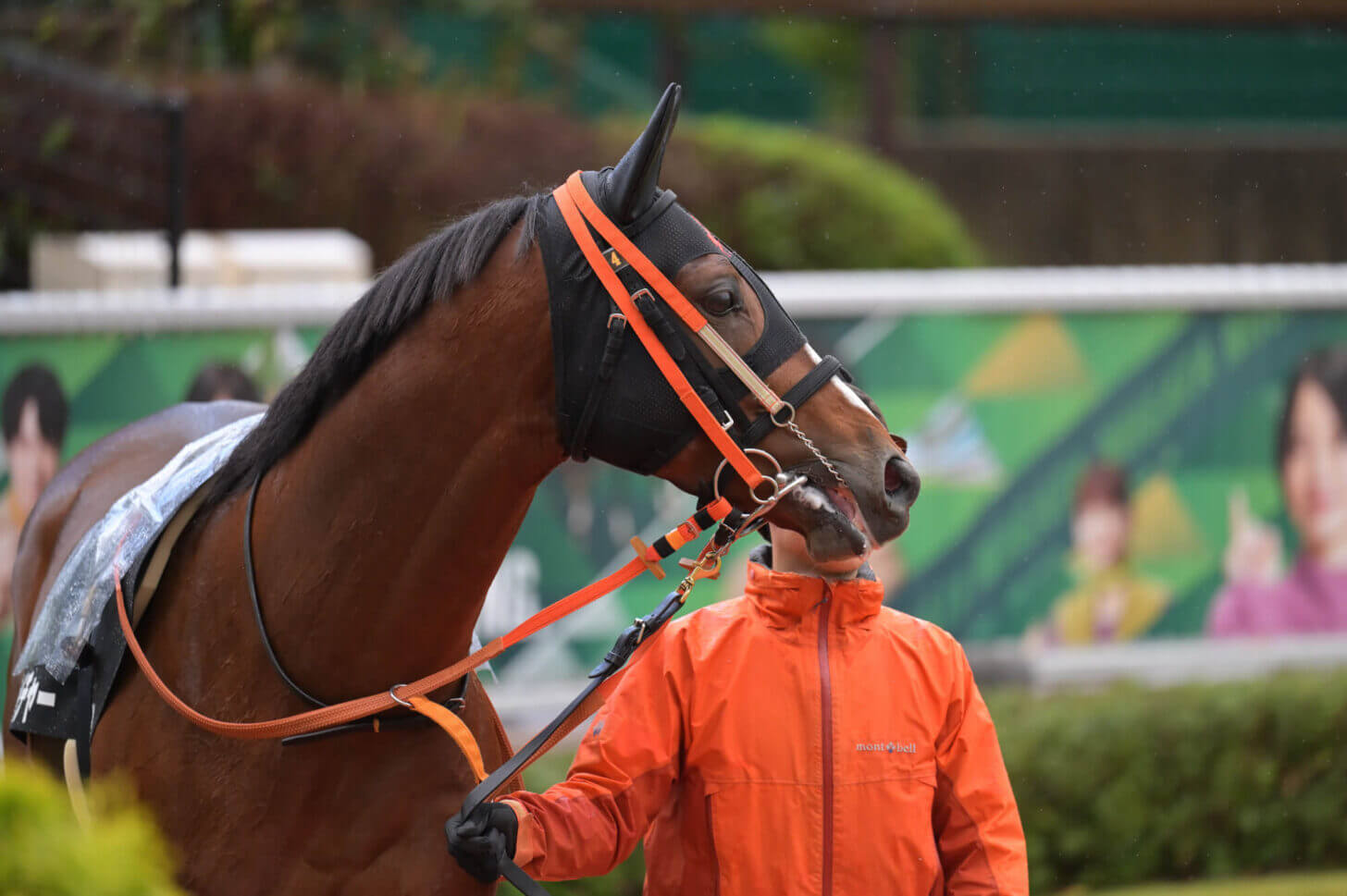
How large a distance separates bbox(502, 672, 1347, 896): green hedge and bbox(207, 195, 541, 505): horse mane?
8.95 feet

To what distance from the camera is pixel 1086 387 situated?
6594mm

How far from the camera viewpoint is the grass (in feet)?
16.1

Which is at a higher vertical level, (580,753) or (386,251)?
(386,251)

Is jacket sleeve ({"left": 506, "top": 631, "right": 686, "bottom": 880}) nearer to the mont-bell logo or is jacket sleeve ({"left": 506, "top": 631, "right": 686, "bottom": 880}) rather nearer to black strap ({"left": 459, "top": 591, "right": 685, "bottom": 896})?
black strap ({"left": 459, "top": 591, "right": 685, "bottom": 896})

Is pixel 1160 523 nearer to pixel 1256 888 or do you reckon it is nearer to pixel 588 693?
pixel 1256 888

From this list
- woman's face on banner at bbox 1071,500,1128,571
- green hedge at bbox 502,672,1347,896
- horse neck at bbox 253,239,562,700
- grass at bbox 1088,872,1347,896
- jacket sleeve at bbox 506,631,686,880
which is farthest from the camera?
woman's face on banner at bbox 1071,500,1128,571

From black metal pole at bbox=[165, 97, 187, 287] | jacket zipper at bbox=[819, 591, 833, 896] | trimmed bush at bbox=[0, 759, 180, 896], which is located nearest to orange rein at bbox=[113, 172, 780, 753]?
jacket zipper at bbox=[819, 591, 833, 896]

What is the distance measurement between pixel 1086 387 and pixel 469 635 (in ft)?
15.7

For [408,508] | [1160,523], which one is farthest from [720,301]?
[1160,523]

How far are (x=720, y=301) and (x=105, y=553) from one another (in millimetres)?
1406

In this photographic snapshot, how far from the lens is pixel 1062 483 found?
257 inches

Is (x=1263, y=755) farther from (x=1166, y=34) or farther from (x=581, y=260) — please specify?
(x=1166, y=34)

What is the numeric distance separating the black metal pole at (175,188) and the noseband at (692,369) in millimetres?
5179

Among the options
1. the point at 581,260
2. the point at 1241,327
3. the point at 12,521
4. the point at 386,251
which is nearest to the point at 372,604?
the point at 581,260
